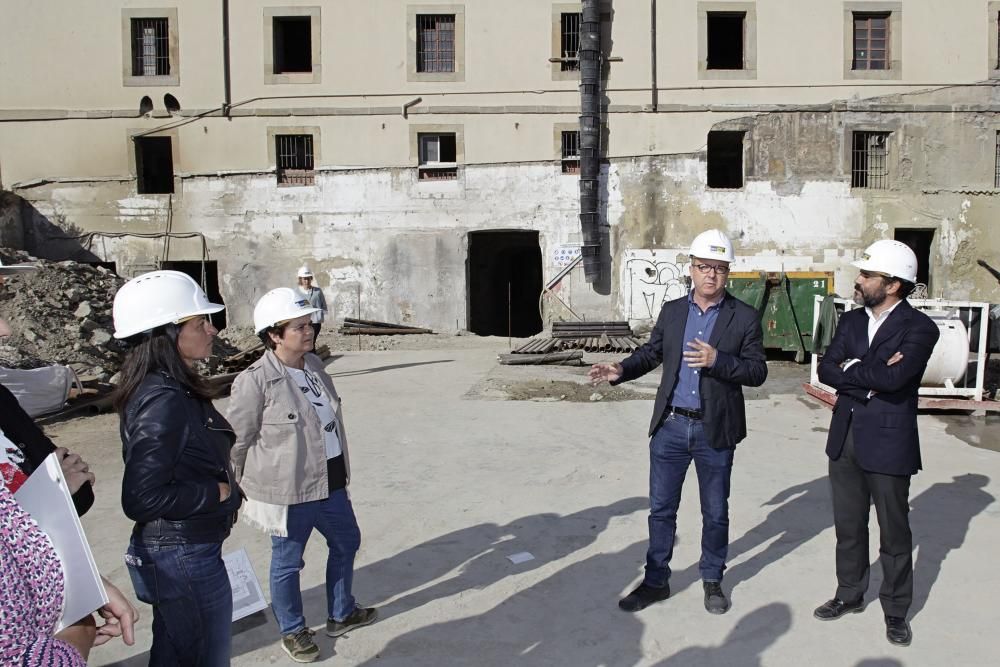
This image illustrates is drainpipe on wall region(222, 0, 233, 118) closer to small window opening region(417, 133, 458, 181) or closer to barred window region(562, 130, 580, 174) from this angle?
small window opening region(417, 133, 458, 181)

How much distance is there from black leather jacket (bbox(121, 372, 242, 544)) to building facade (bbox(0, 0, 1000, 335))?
16.3 m

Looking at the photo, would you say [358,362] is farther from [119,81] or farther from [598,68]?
[119,81]

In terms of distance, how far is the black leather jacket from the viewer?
2510 millimetres

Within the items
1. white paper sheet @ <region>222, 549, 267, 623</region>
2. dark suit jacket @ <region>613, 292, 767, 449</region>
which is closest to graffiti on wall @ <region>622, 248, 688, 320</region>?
dark suit jacket @ <region>613, 292, 767, 449</region>

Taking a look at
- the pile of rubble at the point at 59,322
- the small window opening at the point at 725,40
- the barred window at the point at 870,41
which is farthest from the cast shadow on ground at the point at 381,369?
the barred window at the point at 870,41

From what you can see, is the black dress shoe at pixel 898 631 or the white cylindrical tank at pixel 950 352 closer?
the black dress shoe at pixel 898 631

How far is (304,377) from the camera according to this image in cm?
376

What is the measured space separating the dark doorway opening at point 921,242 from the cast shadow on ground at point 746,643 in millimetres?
17757

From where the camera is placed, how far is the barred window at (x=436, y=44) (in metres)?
18.9

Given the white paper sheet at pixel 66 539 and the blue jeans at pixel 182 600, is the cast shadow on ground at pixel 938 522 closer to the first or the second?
the blue jeans at pixel 182 600

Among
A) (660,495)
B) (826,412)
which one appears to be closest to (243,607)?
(660,495)

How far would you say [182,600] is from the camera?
2.59 metres

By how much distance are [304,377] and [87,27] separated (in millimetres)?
19429

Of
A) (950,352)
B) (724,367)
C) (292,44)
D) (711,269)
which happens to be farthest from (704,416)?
(292,44)
